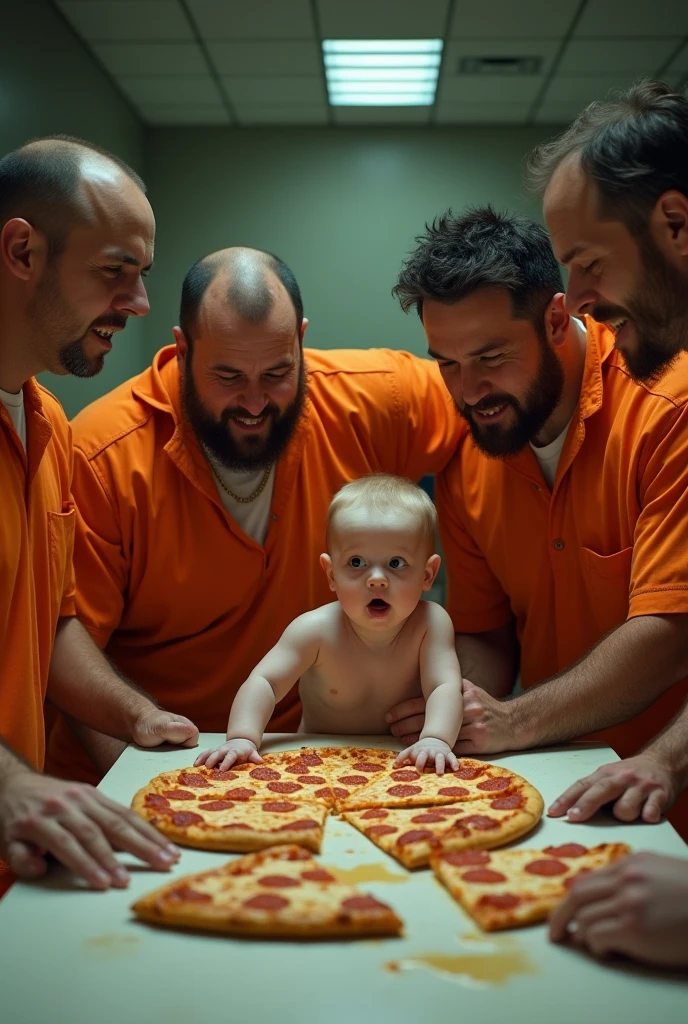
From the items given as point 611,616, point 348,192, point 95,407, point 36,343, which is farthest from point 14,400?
point 348,192

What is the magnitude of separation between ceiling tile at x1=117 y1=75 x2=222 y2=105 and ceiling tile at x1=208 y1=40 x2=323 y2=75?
233 mm

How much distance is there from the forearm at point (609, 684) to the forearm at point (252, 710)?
479 mm

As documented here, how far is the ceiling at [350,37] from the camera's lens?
4691mm

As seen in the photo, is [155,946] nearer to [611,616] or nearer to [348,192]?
[611,616]

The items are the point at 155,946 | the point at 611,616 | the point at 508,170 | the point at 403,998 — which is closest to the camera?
the point at 403,998

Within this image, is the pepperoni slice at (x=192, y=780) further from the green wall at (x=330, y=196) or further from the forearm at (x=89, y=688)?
the green wall at (x=330, y=196)

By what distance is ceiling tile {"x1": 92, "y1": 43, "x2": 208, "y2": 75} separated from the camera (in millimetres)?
5059

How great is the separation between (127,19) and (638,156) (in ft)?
12.1

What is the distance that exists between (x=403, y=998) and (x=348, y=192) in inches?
226

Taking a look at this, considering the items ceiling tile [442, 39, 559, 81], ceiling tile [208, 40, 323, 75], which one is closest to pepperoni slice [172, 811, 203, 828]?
ceiling tile [208, 40, 323, 75]

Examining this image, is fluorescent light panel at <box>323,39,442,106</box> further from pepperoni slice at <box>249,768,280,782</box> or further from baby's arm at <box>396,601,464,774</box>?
pepperoni slice at <box>249,768,280,782</box>

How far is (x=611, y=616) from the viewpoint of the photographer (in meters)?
2.33

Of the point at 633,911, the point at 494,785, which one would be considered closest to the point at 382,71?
the point at 494,785

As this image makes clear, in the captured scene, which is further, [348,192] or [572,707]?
[348,192]
